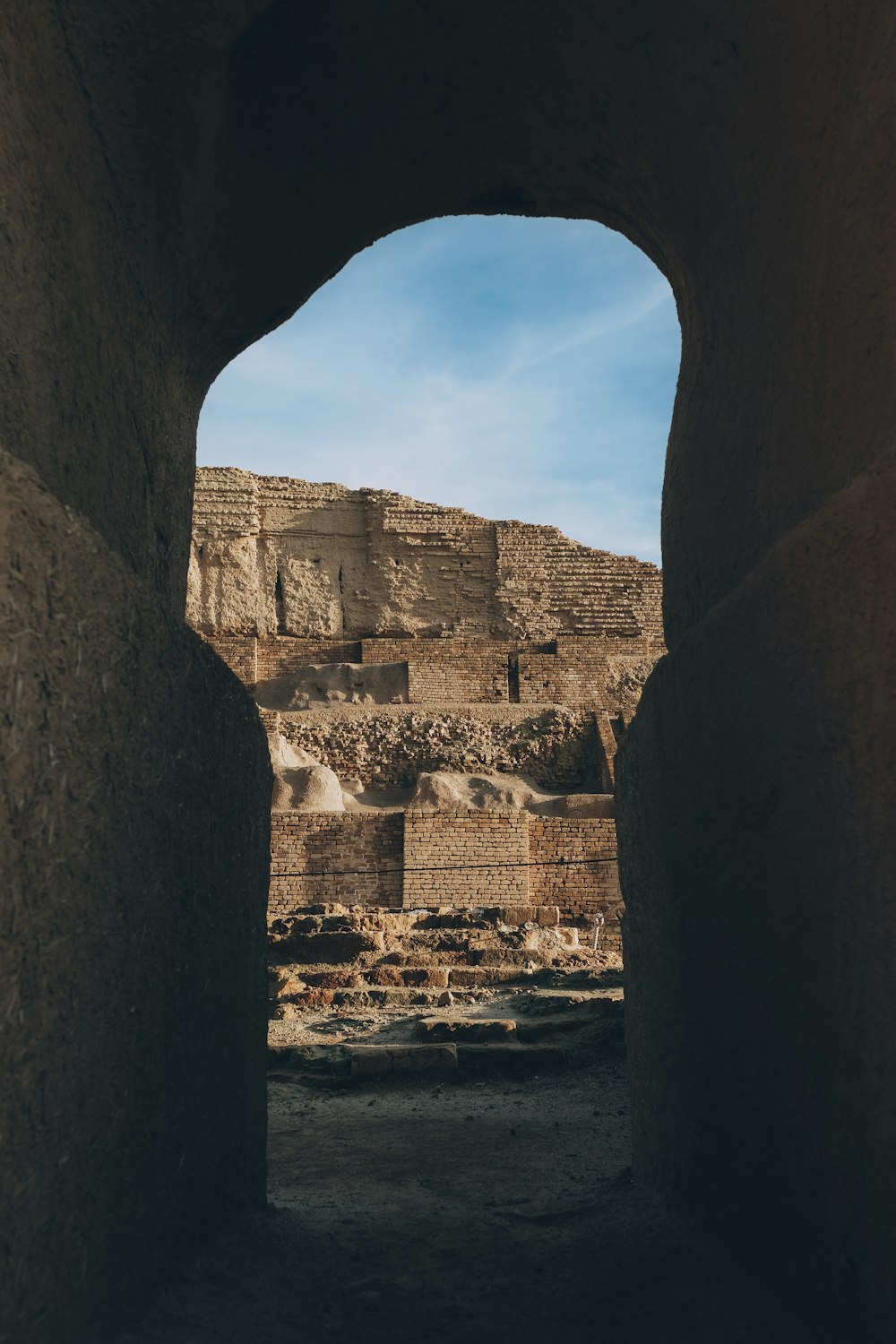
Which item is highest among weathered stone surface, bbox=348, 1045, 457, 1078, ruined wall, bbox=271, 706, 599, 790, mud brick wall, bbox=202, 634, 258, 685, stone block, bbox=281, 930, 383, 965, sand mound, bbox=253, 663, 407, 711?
mud brick wall, bbox=202, 634, 258, 685

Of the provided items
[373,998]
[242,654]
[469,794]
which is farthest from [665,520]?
[242,654]

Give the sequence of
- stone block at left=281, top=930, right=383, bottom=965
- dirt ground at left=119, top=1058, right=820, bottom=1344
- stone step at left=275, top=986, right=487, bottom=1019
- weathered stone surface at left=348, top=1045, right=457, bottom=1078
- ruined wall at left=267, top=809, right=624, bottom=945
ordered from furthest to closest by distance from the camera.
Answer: ruined wall at left=267, top=809, right=624, bottom=945
stone block at left=281, top=930, right=383, bottom=965
stone step at left=275, top=986, right=487, bottom=1019
weathered stone surface at left=348, top=1045, right=457, bottom=1078
dirt ground at left=119, top=1058, right=820, bottom=1344

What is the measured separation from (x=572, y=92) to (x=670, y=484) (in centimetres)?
109

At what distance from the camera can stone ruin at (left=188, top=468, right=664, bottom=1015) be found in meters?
11.8

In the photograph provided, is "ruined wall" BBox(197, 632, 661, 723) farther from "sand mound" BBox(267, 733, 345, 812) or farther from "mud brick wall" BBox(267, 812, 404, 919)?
"mud brick wall" BBox(267, 812, 404, 919)

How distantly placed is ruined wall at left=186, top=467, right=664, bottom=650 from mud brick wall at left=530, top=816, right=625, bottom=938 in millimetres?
14318

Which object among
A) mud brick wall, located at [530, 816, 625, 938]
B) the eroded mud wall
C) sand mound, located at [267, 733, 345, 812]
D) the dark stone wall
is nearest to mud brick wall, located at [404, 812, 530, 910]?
mud brick wall, located at [530, 816, 625, 938]

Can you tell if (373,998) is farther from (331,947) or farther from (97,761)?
(97,761)

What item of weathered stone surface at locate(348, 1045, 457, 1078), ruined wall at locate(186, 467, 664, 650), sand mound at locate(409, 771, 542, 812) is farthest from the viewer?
ruined wall at locate(186, 467, 664, 650)

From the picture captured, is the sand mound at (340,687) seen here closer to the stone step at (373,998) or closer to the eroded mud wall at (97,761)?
the stone step at (373,998)

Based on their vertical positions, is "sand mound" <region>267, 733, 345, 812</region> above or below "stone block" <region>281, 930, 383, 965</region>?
above

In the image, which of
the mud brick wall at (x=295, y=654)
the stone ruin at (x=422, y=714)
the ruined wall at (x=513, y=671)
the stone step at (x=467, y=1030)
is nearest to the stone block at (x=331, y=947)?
the stone ruin at (x=422, y=714)

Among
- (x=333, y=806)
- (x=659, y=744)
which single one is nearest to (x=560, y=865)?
(x=333, y=806)

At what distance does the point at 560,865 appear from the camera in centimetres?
1620
